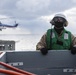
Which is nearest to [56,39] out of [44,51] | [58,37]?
[58,37]

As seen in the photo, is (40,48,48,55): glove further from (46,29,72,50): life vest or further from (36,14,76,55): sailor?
(46,29,72,50): life vest

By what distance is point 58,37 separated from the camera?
675cm

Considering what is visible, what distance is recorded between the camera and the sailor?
669cm

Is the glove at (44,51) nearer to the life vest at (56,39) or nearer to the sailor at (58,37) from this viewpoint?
the sailor at (58,37)

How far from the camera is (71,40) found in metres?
6.92

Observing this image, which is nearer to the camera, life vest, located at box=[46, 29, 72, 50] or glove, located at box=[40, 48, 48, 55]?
glove, located at box=[40, 48, 48, 55]

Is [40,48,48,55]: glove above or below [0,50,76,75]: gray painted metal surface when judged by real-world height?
above

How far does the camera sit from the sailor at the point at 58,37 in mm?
6691

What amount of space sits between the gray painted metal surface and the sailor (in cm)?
17

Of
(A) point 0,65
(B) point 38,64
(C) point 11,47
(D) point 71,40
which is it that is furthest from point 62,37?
(C) point 11,47

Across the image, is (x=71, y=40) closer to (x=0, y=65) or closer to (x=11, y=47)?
(x=0, y=65)

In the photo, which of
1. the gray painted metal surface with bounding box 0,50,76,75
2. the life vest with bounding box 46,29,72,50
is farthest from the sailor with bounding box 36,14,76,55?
the gray painted metal surface with bounding box 0,50,76,75

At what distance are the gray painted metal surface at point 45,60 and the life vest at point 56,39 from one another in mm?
288

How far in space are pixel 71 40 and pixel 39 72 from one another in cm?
98
